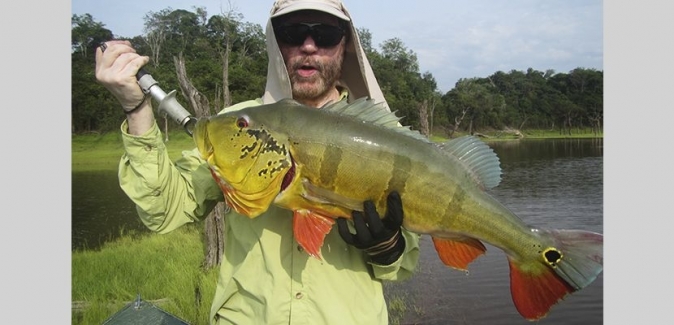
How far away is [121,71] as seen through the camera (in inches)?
90.8

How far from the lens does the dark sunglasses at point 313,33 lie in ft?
9.57

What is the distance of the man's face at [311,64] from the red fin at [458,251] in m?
1.13

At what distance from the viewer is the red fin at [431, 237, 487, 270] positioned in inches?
99.3

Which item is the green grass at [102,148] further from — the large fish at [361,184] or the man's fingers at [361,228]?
the man's fingers at [361,228]

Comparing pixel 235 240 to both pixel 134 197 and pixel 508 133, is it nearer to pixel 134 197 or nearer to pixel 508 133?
pixel 134 197

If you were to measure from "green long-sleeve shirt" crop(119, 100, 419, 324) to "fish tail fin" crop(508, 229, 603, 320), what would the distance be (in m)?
0.65

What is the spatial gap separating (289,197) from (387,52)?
77811 millimetres

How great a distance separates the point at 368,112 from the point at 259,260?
98 cm

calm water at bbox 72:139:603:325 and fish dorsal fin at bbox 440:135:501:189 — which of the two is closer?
fish dorsal fin at bbox 440:135:501:189

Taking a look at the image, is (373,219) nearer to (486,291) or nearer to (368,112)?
(368,112)

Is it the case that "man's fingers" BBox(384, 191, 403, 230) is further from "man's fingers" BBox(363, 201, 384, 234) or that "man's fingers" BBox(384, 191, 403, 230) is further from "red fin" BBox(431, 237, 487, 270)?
"red fin" BBox(431, 237, 487, 270)

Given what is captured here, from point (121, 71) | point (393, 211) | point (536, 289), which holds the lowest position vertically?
point (536, 289)

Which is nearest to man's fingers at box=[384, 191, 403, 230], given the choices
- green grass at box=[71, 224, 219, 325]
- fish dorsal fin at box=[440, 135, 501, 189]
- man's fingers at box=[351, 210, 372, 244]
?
man's fingers at box=[351, 210, 372, 244]

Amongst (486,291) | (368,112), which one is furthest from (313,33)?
(486,291)
